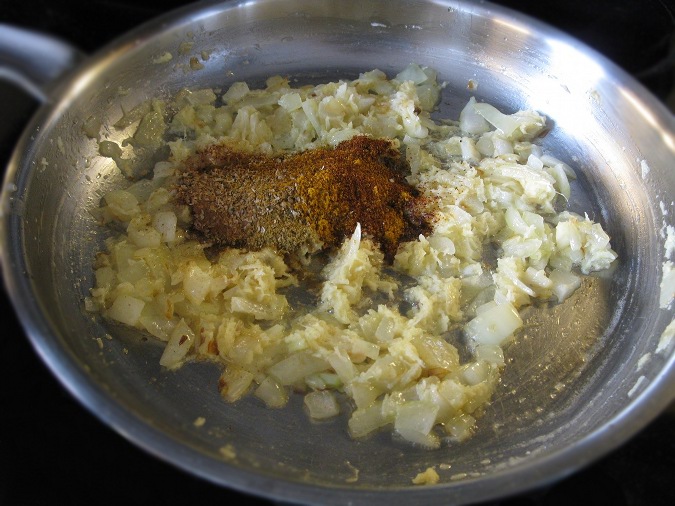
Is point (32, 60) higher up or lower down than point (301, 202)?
higher up

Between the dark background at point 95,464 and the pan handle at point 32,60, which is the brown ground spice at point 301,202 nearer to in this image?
the pan handle at point 32,60

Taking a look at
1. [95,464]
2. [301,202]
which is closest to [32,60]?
[301,202]

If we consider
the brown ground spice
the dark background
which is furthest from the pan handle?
the dark background

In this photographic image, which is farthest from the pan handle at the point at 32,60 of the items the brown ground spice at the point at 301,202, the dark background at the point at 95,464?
the dark background at the point at 95,464

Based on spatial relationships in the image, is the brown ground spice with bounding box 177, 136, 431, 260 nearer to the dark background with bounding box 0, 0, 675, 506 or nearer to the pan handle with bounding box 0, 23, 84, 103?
the pan handle with bounding box 0, 23, 84, 103

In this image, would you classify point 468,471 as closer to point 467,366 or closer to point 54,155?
point 467,366

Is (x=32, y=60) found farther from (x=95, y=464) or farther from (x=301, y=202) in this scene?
(x=95, y=464)
